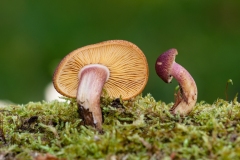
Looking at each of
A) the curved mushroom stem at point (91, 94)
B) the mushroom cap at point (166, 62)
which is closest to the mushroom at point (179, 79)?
the mushroom cap at point (166, 62)

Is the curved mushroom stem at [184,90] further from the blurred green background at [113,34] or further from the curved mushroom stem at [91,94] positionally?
the blurred green background at [113,34]

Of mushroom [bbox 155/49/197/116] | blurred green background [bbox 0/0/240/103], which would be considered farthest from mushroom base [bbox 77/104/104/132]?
blurred green background [bbox 0/0/240/103]

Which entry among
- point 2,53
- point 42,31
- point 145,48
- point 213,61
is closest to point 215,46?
point 213,61

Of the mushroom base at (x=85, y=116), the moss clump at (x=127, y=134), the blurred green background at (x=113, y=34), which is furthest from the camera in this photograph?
the blurred green background at (x=113, y=34)

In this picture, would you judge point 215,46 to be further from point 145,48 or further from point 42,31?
point 42,31

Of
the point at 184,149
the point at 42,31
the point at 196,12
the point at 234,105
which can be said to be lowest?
the point at 184,149

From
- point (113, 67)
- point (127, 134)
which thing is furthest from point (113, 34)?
point (127, 134)
